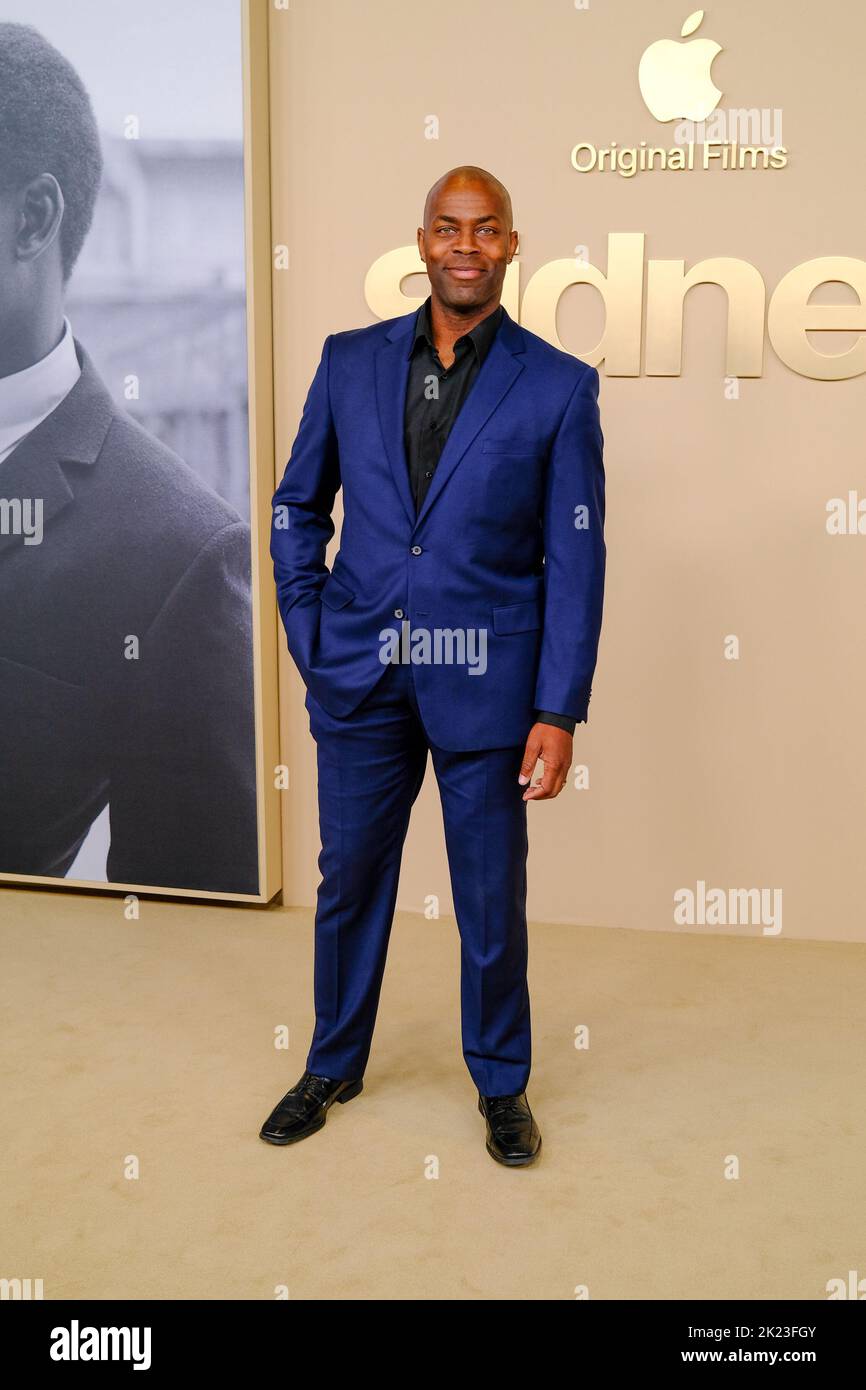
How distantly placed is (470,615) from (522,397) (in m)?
0.36

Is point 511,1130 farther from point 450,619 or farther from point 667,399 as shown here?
point 667,399

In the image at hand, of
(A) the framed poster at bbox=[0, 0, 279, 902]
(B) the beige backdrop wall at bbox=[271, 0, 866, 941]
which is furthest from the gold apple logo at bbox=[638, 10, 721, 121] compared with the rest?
(A) the framed poster at bbox=[0, 0, 279, 902]

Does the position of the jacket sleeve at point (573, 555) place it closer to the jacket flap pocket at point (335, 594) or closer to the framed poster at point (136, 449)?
the jacket flap pocket at point (335, 594)

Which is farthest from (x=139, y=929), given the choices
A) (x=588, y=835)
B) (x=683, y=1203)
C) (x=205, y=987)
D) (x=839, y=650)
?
(x=839, y=650)

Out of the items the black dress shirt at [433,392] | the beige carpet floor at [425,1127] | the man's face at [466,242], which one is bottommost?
the beige carpet floor at [425,1127]

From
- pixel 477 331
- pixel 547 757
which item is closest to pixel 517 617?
pixel 547 757

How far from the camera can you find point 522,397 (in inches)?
77.3

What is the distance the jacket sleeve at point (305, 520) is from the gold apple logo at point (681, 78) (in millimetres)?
1292

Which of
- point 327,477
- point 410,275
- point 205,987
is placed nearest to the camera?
point 327,477

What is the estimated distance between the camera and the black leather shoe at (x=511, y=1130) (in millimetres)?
2062

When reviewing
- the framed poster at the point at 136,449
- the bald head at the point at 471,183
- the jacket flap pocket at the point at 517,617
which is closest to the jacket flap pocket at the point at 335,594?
the jacket flap pocket at the point at 517,617

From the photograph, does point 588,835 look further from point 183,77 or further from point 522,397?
point 183,77

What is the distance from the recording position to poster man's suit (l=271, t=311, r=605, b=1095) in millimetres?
1966

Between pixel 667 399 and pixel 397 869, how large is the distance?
1.45 meters
